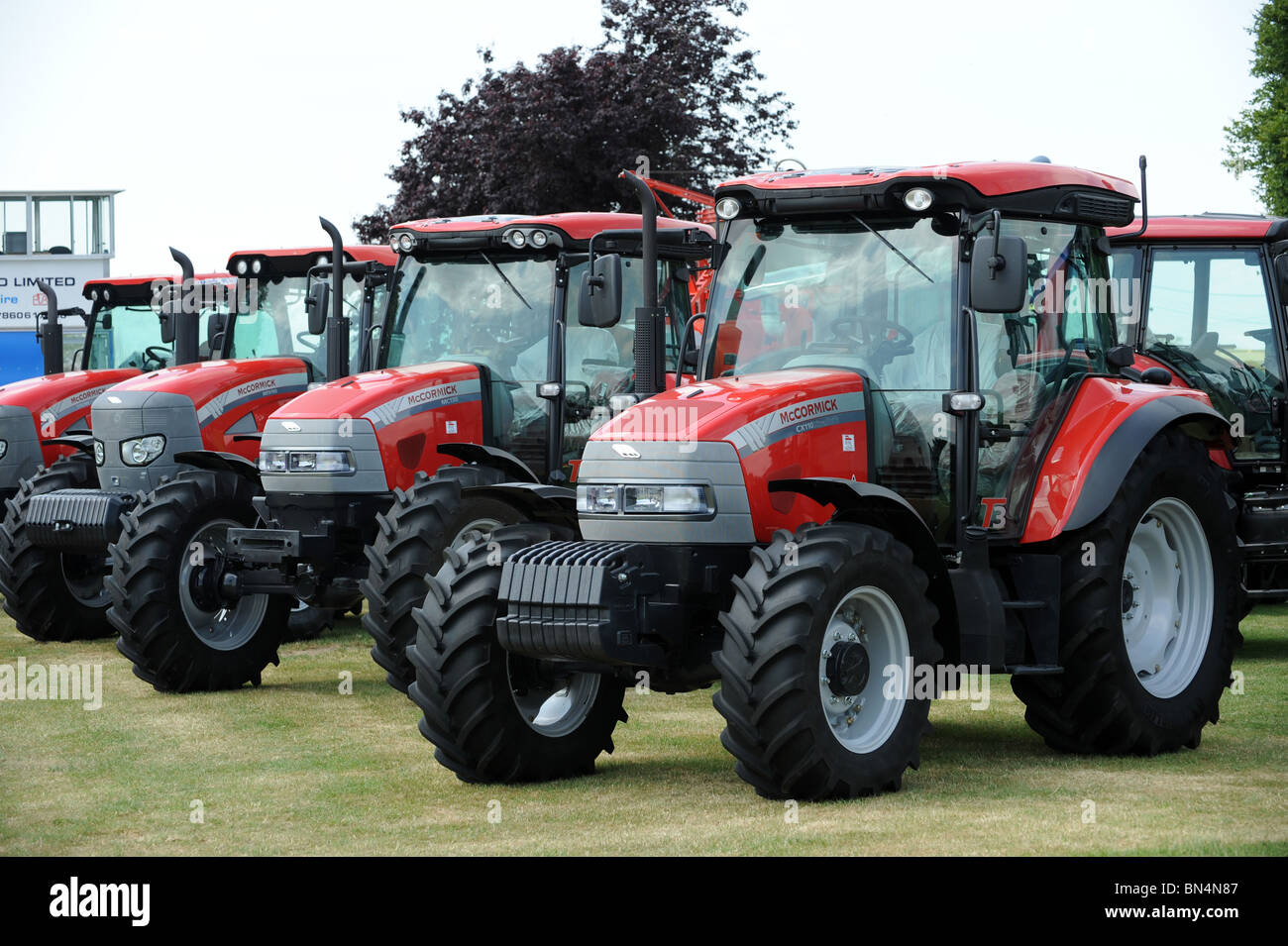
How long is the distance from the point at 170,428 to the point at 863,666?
6903 mm

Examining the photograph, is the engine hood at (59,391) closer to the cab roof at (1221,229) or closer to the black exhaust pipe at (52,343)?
the black exhaust pipe at (52,343)

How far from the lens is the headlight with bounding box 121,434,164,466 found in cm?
1216

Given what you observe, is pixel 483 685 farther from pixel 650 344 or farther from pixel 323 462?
pixel 323 462

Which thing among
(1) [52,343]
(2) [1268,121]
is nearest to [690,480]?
(1) [52,343]

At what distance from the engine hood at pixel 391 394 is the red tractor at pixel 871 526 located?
2.85 m

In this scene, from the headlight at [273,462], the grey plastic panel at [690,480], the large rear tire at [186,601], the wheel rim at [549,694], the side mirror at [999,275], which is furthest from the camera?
the headlight at [273,462]

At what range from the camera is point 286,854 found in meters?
6.09

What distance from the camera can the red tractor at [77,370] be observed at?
47.9 feet

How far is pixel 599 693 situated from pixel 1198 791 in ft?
8.22

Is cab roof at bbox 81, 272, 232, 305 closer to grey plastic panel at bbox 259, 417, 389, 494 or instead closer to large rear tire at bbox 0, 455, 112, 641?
large rear tire at bbox 0, 455, 112, 641

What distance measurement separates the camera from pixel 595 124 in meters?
28.0

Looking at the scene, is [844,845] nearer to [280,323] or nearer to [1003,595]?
[1003,595]

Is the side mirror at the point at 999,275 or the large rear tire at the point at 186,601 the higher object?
the side mirror at the point at 999,275

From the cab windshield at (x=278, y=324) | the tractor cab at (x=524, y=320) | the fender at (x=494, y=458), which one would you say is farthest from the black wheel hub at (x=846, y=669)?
the cab windshield at (x=278, y=324)
